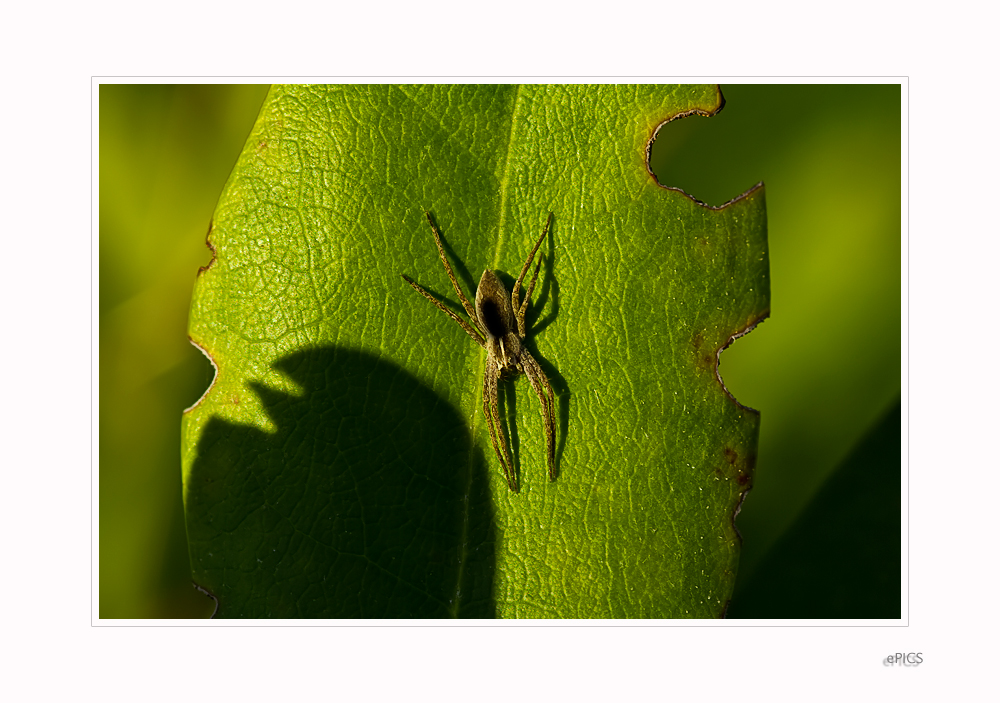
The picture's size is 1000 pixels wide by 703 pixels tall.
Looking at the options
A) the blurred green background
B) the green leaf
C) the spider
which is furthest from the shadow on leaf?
the blurred green background

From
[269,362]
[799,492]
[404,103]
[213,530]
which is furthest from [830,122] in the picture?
[213,530]

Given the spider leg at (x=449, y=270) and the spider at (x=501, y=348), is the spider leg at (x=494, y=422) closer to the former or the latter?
the spider at (x=501, y=348)

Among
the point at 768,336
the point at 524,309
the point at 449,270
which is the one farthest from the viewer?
the point at 768,336

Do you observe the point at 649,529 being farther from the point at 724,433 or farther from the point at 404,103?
the point at 404,103

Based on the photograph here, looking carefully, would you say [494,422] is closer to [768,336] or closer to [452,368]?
[452,368]
